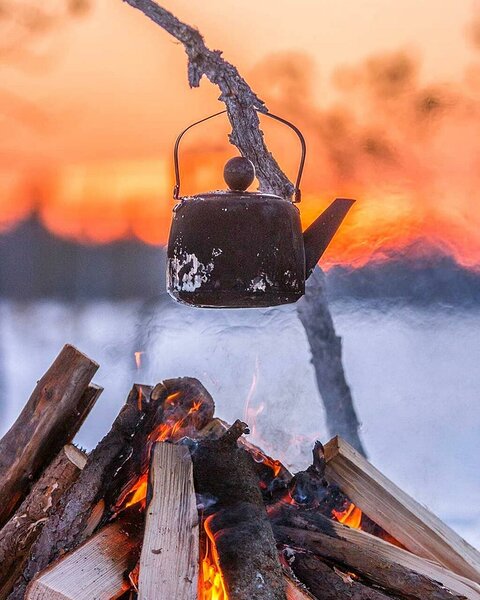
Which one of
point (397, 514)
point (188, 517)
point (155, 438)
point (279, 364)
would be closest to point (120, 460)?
point (155, 438)

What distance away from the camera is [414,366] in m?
4.34

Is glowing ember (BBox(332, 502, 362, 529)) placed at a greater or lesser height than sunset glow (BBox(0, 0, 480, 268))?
lesser

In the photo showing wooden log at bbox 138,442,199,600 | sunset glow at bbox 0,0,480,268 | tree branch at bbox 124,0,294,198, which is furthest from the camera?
sunset glow at bbox 0,0,480,268

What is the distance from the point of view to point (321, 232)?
2.63 meters

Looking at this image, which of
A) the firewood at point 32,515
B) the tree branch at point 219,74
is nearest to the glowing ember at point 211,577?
the firewood at point 32,515

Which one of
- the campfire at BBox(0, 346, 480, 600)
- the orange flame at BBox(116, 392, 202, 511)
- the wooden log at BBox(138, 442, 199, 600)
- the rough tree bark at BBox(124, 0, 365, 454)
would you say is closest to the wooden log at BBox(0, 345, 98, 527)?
the campfire at BBox(0, 346, 480, 600)

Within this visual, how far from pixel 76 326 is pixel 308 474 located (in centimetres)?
225

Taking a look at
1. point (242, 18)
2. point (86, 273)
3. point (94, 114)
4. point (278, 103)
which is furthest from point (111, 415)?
point (242, 18)

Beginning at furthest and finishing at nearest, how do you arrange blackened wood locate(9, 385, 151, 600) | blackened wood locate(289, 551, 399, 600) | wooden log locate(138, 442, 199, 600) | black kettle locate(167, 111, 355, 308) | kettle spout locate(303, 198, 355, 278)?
kettle spout locate(303, 198, 355, 278) → black kettle locate(167, 111, 355, 308) → blackened wood locate(9, 385, 151, 600) → blackened wood locate(289, 551, 399, 600) → wooden log locate(138, 442, 199, 600)

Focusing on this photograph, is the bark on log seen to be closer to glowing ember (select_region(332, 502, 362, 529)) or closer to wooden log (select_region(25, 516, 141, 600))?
glowing ember (select_region(332, 502, 362, 529))

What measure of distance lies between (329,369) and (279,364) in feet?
1.03

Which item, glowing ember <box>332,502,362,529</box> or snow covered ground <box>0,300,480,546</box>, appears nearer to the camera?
glowing ember <box>332,502,362,529</box>

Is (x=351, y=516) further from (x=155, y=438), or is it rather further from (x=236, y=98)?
(x=236, y=98)

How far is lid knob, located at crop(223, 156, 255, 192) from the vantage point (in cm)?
239
